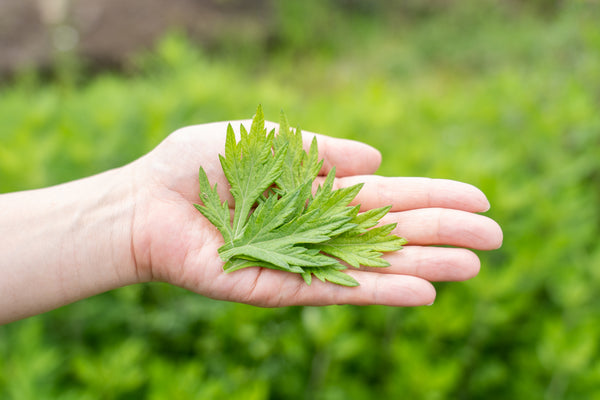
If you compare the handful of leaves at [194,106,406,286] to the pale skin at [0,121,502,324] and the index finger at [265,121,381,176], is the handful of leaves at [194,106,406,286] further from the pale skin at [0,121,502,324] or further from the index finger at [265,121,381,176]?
the index finger at [265,121,381,176]

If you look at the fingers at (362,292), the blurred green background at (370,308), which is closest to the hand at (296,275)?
the fingers at (362,292)

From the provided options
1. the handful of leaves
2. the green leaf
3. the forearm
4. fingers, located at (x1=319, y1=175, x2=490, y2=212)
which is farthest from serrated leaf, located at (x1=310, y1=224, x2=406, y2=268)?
the forearm

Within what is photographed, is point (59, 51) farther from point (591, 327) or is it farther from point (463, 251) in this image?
point (591, 327)

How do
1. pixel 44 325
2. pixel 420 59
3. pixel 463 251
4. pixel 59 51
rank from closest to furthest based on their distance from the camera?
pixel 463 251
pixel 44 325
pixel 59 51
pixel 420 59

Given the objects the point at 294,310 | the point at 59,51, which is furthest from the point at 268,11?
the point at 294,310

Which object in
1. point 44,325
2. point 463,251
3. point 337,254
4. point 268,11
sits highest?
point 268,11
